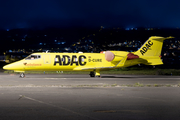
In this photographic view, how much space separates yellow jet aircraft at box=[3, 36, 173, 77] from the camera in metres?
32.3

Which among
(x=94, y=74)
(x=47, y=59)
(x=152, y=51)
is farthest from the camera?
(x=152, y=51)

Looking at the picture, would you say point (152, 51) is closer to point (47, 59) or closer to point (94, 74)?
point (94, 74)

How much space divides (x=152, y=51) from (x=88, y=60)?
10.9m

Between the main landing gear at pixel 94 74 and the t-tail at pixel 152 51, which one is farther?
the t-tail at pixel 152 51

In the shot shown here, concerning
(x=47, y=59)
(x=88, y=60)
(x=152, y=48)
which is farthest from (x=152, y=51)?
(x=47, y=59)

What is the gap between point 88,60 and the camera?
34.5m

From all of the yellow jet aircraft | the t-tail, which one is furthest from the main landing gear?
the t-tail

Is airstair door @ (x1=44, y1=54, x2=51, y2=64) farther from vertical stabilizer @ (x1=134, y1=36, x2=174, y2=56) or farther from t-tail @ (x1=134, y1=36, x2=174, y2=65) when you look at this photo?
vertical stabilizer @ (x1=134, y1=36, x2=174, y2=56)

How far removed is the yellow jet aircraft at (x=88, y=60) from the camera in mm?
32281

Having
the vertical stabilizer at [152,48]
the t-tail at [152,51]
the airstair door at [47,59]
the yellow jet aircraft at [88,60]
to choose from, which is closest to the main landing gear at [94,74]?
the yellow jet aircraft at [88,60]

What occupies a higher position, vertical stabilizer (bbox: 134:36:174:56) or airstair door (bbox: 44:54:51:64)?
vertical stabilizer (bbox: 134:36:174:56)

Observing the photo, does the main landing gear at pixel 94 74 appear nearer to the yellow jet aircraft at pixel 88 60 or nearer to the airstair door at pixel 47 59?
the yellow jet aircraft at pixel 88 60

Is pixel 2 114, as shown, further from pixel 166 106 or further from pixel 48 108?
pixel 166 106

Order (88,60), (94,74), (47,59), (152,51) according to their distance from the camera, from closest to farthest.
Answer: (47,59)
(88,60)
(94,74)
(152,51)
